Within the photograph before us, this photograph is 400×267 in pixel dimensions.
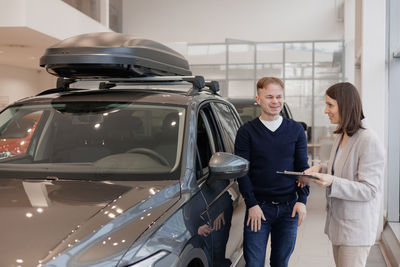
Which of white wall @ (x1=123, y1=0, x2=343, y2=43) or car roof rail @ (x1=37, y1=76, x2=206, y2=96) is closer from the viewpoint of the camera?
car roof rail @ (x1=37, y1=76, x2=206, y2=96)

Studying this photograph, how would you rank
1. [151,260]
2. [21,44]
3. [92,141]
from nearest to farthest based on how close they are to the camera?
[151,260], [92,141], [21,44]

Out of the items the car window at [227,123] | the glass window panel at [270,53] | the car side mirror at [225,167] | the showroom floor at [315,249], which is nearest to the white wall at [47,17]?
the glass window panel at [270,53]

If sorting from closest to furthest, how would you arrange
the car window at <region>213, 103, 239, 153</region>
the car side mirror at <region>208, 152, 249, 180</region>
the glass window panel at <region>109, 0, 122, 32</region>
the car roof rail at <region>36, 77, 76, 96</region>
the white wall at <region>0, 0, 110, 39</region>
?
the car side mirror at <region>208, 152, 249, 180</region>
the car roof rail at <region>36, 77, 76, 96</region>
the car window at <region>213, 103, 239, 153</region>
the white wall at <region>0, 0, 110, 39</region>
the glass window panel at <region>109, 0, 122, 32</region>

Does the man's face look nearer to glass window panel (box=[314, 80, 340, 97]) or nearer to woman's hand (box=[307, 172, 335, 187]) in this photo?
woman's hand (box=[307, 172, 335, 187])

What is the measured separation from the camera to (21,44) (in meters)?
13.2

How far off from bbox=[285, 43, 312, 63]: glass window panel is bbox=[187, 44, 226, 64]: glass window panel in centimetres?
186

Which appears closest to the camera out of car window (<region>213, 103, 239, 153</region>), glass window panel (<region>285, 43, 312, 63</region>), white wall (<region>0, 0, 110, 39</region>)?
car window (<region>213, 103, 239, 153</region>)

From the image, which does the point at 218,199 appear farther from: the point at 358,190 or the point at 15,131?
the point at 15,131

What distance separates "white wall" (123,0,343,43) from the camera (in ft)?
63.7

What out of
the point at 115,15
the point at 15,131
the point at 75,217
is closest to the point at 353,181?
the point at 75,217

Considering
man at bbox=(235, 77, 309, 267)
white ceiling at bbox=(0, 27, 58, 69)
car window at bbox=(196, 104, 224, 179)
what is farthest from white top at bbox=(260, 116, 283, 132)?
white ceiling at bbox=(0, 27, 58, 69)

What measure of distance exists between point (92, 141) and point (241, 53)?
11.7 meters

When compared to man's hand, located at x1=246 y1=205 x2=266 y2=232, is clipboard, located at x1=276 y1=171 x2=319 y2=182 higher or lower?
higher

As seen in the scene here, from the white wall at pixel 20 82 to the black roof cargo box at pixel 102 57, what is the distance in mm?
16665
